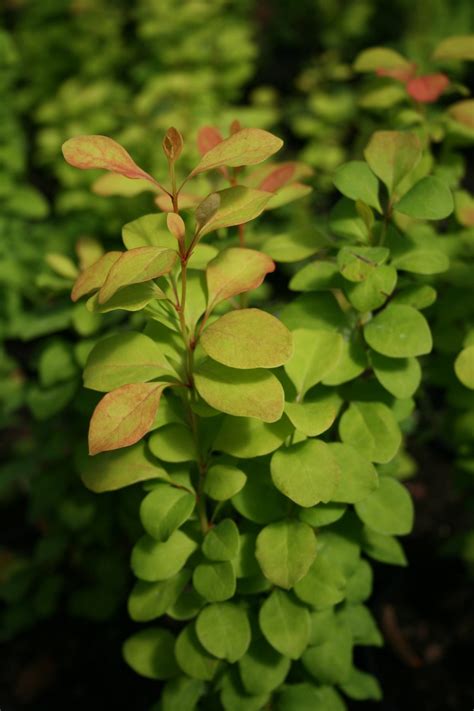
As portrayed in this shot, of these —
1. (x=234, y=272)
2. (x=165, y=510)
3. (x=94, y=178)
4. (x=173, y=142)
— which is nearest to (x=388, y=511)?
(x=165, y=510)

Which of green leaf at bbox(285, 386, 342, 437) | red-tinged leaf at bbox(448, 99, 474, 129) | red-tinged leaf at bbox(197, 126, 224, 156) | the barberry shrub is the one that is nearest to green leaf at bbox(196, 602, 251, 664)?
the barberry shrub

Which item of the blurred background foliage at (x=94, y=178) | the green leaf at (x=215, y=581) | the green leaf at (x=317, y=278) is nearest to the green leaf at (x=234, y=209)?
the green leaf at (x=317, y=278)

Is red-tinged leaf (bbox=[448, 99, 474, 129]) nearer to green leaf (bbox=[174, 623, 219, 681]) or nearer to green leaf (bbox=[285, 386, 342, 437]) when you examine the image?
green leaf (bbox=[285, 386, 342, 437])

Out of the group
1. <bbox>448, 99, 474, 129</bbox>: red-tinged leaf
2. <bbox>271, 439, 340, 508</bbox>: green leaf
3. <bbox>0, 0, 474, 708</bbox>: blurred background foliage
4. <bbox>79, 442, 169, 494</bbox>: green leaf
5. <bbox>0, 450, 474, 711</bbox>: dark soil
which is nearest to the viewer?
<bbox>271, 439, 340, 508</bbox>: green leaf

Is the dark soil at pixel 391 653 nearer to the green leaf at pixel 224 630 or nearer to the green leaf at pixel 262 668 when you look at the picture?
the green leaf at pixel 262 668

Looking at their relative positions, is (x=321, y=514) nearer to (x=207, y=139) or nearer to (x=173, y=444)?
(x=173, y=444)

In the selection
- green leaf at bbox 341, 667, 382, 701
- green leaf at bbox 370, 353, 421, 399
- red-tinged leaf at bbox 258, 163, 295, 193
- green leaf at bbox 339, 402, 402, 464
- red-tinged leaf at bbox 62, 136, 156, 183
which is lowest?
green leaf at bbox 341, 667, 382, 701

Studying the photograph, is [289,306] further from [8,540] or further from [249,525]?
[8,540]
